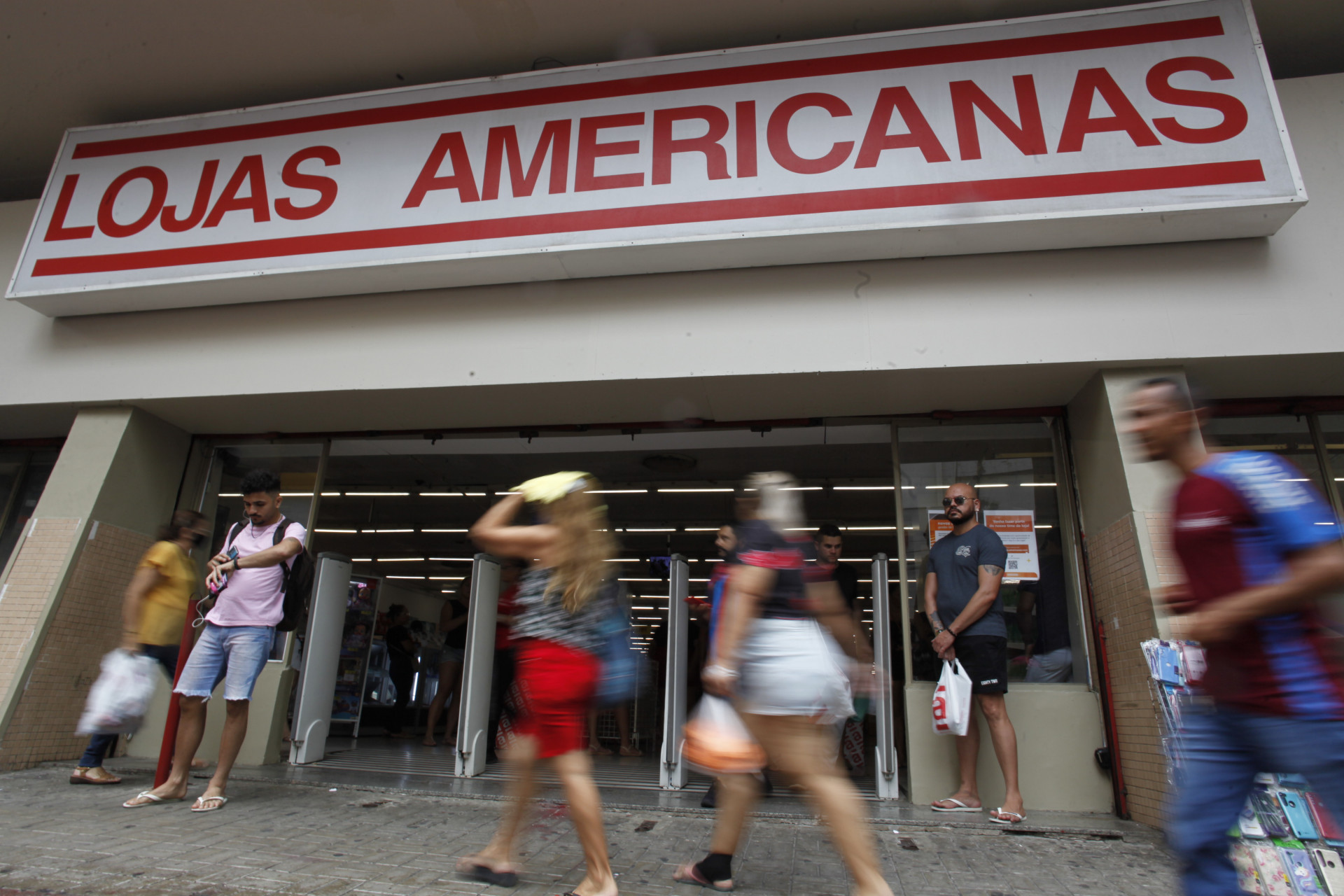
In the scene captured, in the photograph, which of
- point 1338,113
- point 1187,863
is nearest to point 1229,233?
point 1338,113

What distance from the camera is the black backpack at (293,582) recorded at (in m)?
4.22

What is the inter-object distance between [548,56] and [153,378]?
397 centimetres

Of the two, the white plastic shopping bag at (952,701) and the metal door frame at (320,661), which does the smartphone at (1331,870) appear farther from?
the metal door frame at (320,661)

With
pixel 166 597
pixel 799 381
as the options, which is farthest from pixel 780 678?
pixel 166 597

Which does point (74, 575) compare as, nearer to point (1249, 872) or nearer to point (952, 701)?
point (952, 701)

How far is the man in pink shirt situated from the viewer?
398 cm

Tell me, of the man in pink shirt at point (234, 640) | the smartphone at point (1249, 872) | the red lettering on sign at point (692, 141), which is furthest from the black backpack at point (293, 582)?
the smartphone at point (1249, 872)

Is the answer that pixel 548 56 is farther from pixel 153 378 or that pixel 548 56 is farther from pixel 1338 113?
pixel 1338 113

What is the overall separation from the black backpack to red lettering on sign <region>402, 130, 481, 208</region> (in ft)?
8.42

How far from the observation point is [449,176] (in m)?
5.45

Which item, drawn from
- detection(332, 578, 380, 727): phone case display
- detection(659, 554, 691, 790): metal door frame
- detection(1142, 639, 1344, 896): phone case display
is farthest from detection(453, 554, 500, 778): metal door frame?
detection(1142, 639, 1344, 896): phone case display

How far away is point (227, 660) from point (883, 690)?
397 centimetres

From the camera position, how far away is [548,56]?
581 cm

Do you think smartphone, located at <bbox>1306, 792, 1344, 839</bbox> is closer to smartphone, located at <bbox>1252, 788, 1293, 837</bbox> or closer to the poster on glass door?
smartphone, located at <bbox>1252, 788, 1293, 837</bbox>
